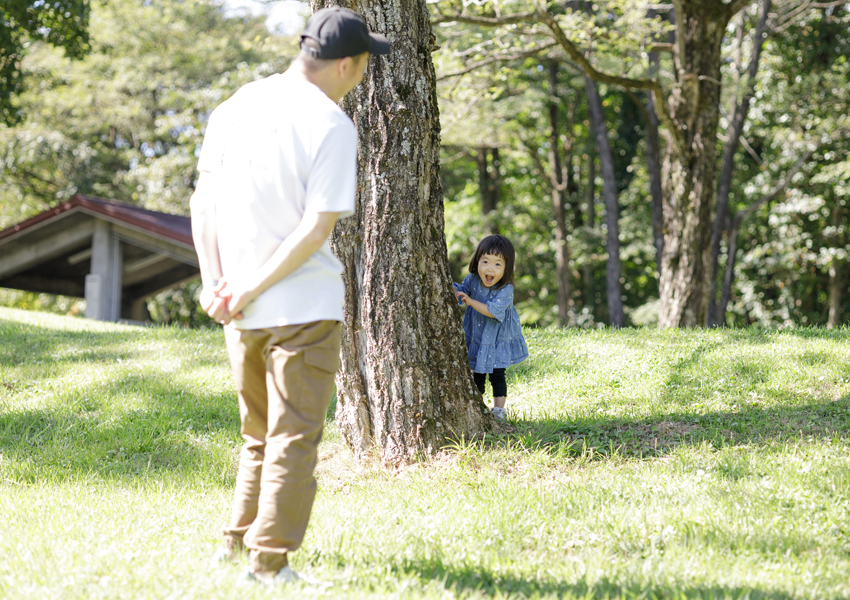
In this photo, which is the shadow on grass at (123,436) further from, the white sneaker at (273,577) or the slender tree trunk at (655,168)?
the slender tree trunk at (655,168)

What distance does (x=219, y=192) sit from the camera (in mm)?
2584

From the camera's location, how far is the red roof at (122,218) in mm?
14992

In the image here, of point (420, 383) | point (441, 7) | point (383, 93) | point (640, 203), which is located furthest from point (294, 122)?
point (640, 203)

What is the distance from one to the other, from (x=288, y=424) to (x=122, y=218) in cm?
1437

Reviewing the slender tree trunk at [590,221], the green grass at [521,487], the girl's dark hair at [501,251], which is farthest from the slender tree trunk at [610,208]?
the girl's dark hair at [501,251]

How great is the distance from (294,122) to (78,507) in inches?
103

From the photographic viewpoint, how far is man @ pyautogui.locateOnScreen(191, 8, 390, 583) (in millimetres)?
2410

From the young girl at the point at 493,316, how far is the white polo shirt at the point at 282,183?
7.72 ft

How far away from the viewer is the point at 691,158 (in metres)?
9.80

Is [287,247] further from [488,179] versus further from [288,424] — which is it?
[488,179]

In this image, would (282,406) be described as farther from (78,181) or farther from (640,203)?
(78,181)

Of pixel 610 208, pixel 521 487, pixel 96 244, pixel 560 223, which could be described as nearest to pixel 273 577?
pixel 521 487

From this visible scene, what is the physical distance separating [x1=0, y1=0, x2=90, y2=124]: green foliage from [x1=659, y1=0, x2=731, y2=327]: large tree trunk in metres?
10.5

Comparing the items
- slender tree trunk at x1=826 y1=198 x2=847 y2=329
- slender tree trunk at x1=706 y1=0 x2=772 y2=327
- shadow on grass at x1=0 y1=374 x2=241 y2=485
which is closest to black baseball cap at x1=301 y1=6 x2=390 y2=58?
Result: shadow on grass at x1=0 y1=374 x2=241 y2=485
